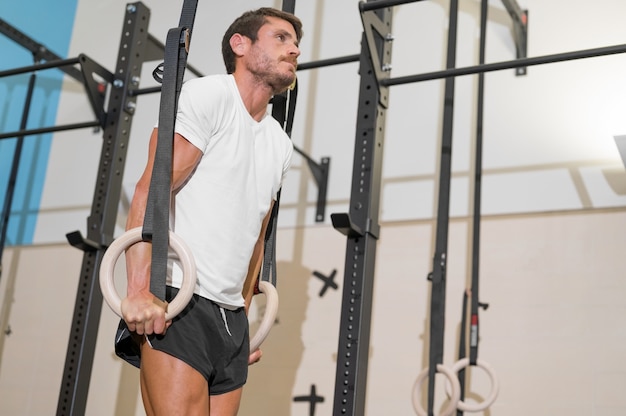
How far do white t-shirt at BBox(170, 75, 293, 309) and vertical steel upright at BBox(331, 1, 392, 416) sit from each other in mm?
902

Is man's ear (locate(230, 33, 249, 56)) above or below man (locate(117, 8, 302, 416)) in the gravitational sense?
above

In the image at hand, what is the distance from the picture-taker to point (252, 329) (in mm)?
4762

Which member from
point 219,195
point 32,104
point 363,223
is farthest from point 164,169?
point 32,104

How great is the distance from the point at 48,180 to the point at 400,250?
2.94 m

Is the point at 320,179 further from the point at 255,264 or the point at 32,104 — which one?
the point at 255,264

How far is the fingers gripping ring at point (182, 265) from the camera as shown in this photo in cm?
161

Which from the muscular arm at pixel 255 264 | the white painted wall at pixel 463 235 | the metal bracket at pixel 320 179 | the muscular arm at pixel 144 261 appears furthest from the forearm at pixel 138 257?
the metal bracket at pixel 320 179

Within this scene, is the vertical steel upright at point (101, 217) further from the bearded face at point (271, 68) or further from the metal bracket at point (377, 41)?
the bearded face at point (271, 68)

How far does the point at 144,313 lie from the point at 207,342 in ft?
0.71

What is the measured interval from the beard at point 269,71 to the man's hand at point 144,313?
0.67 metres

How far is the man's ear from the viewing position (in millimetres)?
2023

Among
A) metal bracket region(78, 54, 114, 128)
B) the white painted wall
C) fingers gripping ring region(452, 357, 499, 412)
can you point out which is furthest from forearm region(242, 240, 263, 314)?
the white painted wall

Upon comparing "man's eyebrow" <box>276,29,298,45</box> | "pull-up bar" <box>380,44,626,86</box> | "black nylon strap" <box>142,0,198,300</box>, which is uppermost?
"pull-up bar" <box>380,44,626,86</box>

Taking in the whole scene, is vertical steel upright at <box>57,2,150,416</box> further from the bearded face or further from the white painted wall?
the bearded face
